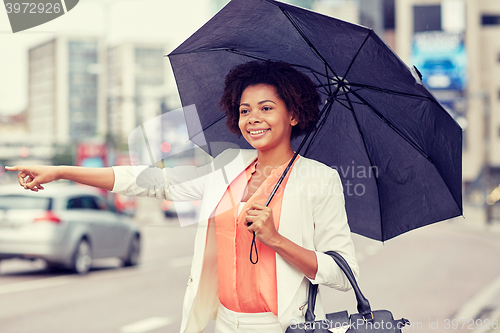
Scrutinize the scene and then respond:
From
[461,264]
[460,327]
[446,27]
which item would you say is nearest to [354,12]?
[446,27]

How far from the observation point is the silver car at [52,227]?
9.06m

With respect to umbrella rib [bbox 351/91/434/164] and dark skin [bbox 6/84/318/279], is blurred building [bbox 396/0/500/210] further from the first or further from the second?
dark skin [bbox 6/84/318/279]

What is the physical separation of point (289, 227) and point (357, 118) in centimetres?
79

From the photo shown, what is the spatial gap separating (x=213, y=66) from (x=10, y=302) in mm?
6113

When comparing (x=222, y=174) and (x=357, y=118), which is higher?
(x=357, y=118)

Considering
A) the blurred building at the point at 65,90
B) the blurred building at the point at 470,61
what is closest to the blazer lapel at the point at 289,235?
the blurred building at the point at 470,61

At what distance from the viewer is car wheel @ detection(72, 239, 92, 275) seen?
9.63 m

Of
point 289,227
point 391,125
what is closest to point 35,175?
point 289,227

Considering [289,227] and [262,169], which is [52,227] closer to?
[262,169]

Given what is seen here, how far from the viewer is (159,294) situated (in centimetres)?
819

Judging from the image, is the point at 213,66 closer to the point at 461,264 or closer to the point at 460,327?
the point at 460,327

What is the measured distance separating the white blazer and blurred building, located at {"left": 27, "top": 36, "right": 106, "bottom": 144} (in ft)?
421

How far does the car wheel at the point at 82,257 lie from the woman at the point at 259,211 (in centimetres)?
801

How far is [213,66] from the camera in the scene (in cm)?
262
